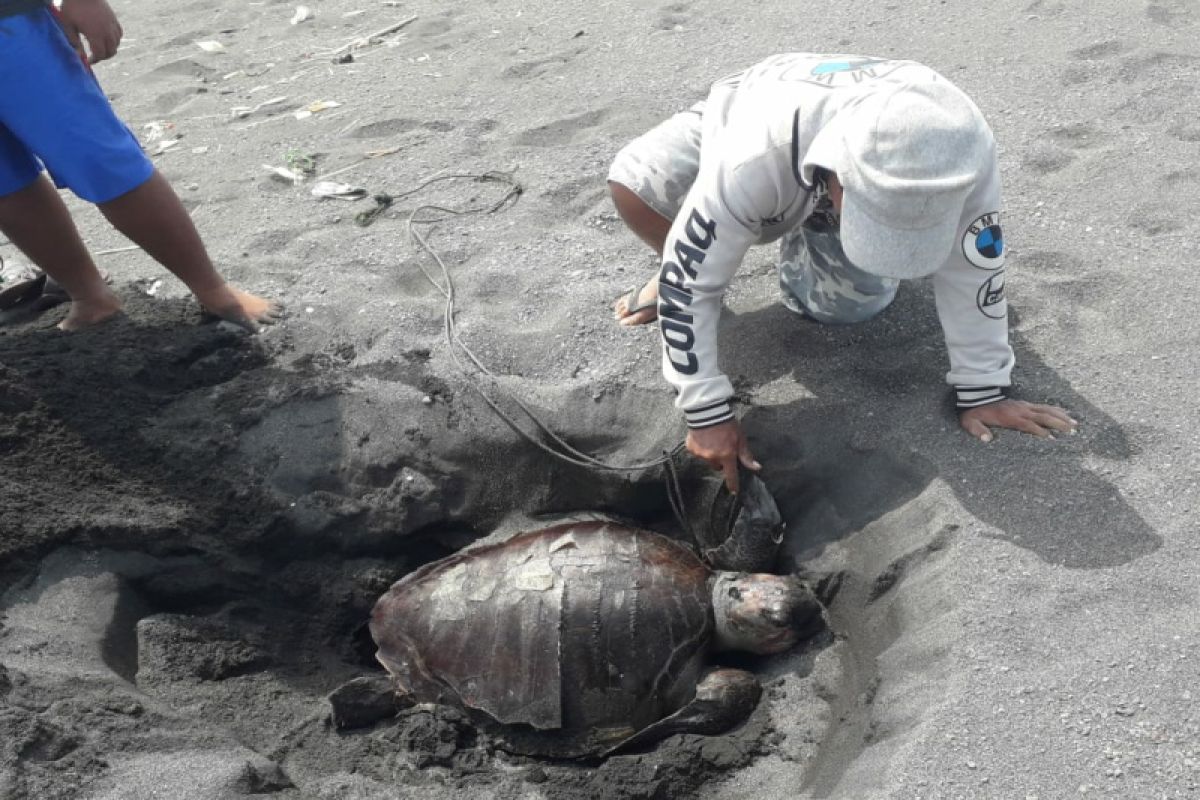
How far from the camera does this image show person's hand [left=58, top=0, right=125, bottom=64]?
7.80ft

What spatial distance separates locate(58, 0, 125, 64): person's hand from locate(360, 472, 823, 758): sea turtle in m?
1.51

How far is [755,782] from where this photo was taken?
1903mm

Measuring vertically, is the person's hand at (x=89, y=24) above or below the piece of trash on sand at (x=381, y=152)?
above

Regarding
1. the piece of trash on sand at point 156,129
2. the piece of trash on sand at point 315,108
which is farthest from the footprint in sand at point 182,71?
the piece of trash on sand at point 315,108

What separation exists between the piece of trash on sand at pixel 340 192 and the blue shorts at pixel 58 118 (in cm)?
83

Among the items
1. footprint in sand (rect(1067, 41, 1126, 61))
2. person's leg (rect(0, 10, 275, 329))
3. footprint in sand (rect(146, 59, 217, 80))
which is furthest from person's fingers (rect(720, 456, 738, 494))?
footprint in sand (rect(146, 59, 217, 80))

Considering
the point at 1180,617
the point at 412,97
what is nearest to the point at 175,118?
the point at 412,97

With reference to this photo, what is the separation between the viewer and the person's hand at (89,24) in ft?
7.80

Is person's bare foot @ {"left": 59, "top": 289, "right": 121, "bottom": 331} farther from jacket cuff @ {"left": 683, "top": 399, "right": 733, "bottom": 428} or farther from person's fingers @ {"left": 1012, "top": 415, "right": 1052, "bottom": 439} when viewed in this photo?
person's fingers @ {"left": 1012, "top": 415, "right": 1052, "bottom": 439}

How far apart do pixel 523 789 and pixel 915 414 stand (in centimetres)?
116

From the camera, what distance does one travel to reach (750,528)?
7.47 ft

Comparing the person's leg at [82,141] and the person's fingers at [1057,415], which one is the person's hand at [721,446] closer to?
the person's fingers at [1057,415]

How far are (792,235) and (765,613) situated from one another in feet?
2.98

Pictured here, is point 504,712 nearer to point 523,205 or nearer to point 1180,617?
point 1180,617
